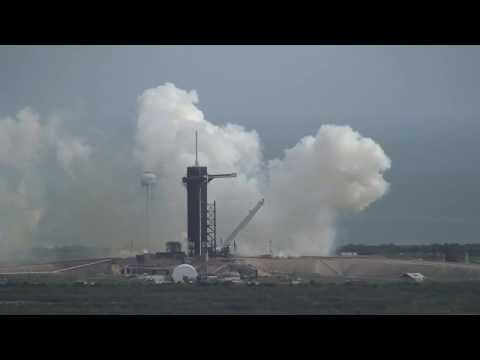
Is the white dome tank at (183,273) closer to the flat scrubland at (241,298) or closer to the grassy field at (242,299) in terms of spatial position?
the flat scrubland at (241,298)

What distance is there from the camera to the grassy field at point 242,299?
3712 centimetres

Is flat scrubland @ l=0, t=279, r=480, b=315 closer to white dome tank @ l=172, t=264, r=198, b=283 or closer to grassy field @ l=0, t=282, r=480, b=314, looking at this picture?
grassy field @ l=0, t=282, r=480, b=314

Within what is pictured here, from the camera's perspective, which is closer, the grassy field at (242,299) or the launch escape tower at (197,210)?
the grassy field at (242,299)

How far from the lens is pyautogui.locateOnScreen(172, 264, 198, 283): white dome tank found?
50.9 m

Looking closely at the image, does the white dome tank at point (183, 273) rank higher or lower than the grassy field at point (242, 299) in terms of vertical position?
higher

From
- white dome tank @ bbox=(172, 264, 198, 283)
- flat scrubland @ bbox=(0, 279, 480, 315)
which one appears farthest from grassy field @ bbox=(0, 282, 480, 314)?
white dome tank @ bbox=(172, 264, 198, 283)

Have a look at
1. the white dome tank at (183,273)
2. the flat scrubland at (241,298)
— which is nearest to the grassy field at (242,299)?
the flat scrubland at (241,298)

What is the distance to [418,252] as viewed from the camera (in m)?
67.0

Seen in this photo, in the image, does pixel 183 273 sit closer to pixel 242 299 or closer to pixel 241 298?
pixel 241 298

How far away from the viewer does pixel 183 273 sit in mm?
51281

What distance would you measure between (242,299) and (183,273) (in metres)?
11.7
